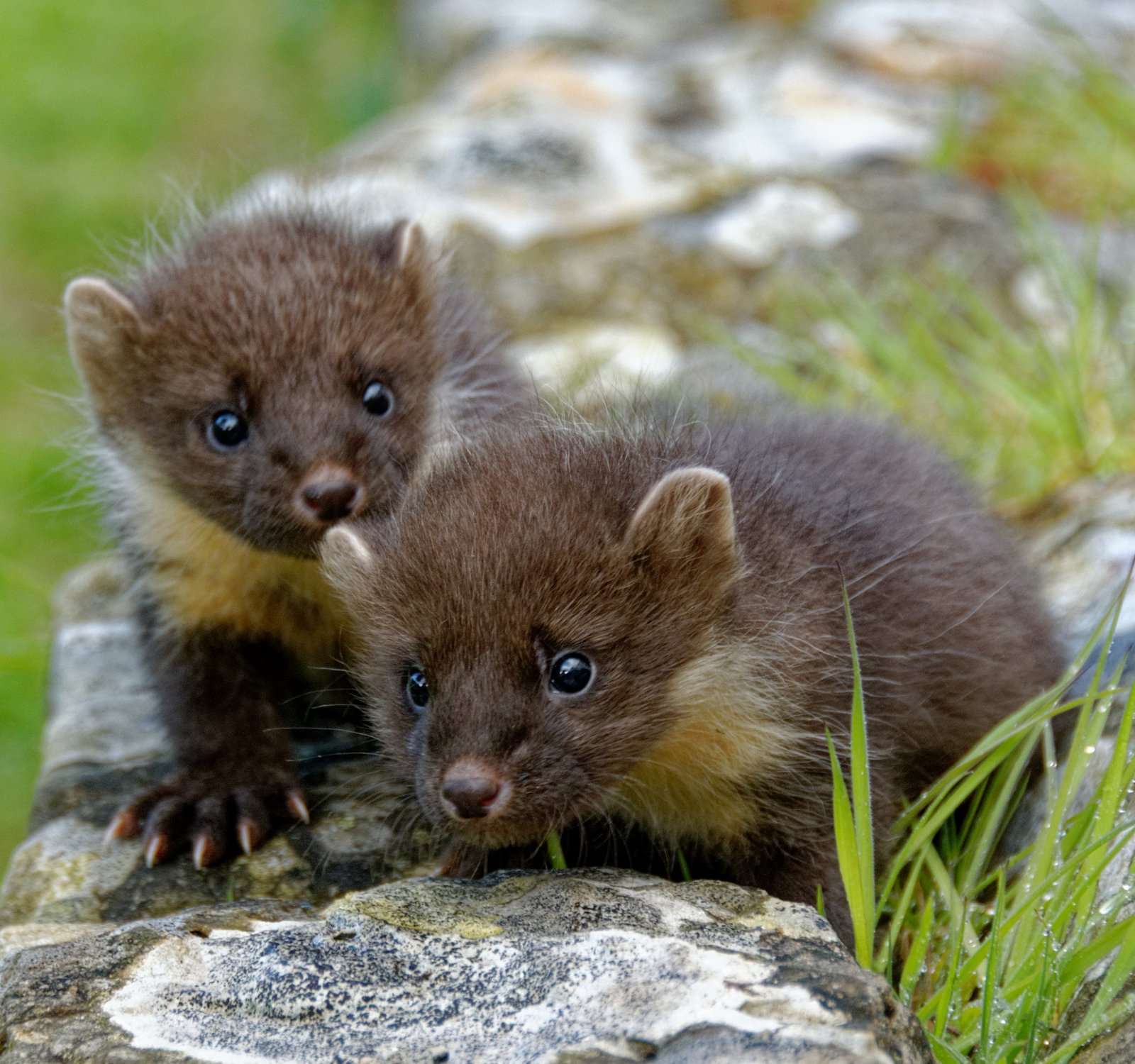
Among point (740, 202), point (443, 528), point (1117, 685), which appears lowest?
point (1117, 685)

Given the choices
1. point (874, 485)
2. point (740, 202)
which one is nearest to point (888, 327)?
point (740, 202)

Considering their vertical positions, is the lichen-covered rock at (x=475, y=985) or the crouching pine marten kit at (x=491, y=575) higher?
the crouching pine marten kit at (x=491, y=575)

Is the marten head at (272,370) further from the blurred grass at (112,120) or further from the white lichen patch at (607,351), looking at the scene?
the blurred grass at (112,120)

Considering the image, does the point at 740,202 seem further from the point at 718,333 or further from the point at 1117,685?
the point at 1117,685

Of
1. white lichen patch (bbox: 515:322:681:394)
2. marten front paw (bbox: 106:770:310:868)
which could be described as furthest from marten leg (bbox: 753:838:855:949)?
white lichen patch (bbox: 515:322:681:394)

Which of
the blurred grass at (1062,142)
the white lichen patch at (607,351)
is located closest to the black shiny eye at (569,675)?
the white lichen patch at (607,351)
